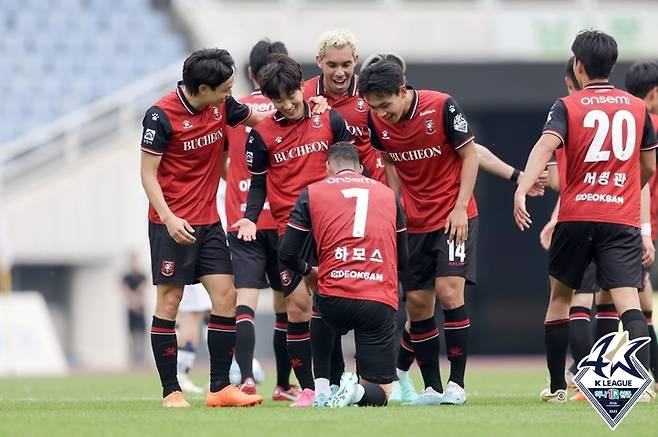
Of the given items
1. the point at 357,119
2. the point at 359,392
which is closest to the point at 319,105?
the point at 357,119

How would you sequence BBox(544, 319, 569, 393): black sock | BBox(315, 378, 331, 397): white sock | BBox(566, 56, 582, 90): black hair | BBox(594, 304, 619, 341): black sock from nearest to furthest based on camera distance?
BBox(315, 378, 331, 397): white sock → BBox(544, 319, 569, 393): black sock → BBox(566, 56, 582, 90): black hair → BBox(594, 304, 619, 341): black sock

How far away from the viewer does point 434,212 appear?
9.77 m

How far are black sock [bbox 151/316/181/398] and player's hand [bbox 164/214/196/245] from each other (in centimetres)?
61

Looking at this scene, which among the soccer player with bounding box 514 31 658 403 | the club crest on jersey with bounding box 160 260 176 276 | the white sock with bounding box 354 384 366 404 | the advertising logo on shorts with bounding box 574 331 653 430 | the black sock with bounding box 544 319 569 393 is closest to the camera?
the advertising logo on shorts with bounding box 574 331 653 430

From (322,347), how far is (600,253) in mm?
1825

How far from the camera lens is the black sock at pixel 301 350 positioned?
9.80m

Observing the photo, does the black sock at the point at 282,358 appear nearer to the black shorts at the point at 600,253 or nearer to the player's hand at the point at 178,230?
the player's hand at the point at 178,230

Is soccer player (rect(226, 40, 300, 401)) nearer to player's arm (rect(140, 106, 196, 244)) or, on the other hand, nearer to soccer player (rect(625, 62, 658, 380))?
player's arm (rect(140, 106, 196, 244))

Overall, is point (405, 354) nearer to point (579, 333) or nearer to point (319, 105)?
point (579, 333)

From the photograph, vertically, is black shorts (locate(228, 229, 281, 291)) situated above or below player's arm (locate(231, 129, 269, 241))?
below

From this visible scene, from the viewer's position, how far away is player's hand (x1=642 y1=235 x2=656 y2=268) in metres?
9.69

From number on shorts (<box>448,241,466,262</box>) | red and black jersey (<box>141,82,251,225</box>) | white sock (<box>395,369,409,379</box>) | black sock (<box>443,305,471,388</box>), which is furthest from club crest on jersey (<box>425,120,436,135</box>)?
white sock (<box>395,369,409,379</box>)

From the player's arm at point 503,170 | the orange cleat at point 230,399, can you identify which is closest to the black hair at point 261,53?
the player's arm at point 503,170

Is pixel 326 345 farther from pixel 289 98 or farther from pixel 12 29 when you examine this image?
pixel 12 29
